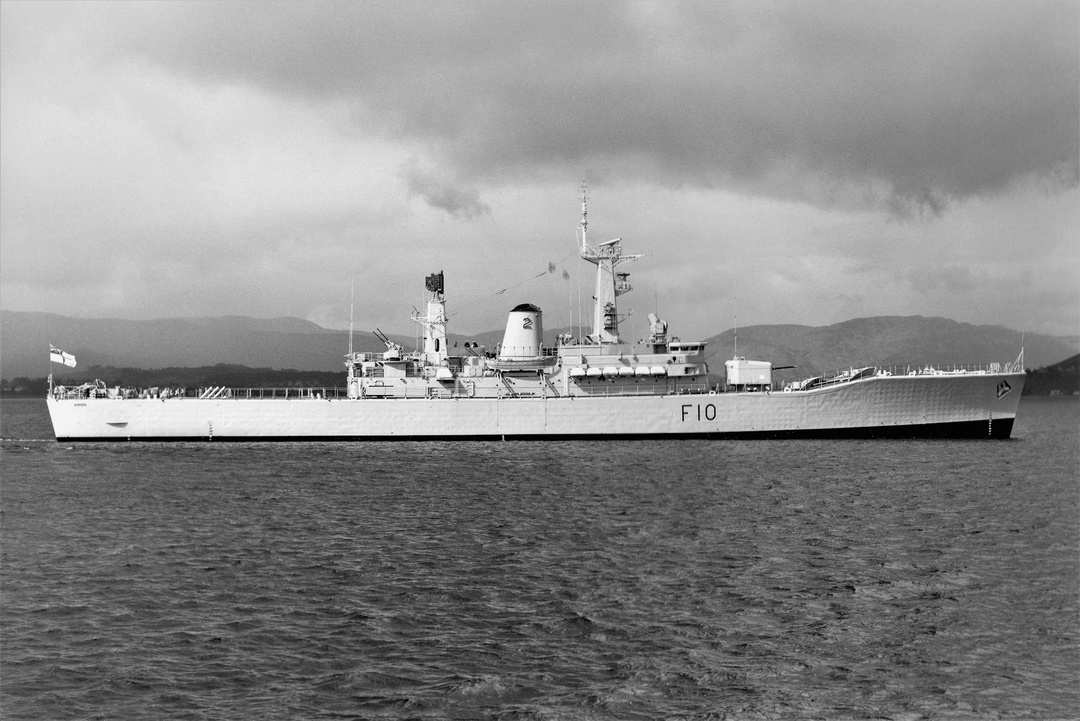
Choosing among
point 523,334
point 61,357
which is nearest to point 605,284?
point 523,334

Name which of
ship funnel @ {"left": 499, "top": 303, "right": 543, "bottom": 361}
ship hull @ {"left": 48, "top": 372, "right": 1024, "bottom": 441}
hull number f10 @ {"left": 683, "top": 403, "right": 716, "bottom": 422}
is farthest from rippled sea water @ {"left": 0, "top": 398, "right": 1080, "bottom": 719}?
ship funnel @ {"left": 499, "top": 303, "right": 543, "bottom": 361}

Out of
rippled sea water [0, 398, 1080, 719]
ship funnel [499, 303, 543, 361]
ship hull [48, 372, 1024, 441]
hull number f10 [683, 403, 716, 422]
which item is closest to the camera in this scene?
rippled sea water [0, 398, 1080, 719]

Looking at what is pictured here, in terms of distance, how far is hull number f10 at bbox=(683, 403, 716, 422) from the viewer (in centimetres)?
4375

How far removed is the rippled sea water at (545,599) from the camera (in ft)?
36.0

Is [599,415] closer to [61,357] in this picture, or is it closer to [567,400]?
[567,400]

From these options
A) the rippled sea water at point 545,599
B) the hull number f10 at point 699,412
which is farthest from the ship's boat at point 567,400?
the rippled sea water at point 545,599

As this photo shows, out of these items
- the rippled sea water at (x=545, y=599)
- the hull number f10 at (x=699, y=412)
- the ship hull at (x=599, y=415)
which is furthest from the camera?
the hull number f10 at (x=699, y=412)

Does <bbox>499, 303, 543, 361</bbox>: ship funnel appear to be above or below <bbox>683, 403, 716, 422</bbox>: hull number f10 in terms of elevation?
above

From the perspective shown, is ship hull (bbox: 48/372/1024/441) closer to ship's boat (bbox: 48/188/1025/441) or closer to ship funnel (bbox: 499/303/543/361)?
ship's boat (bbox: 48/188/1025/441)

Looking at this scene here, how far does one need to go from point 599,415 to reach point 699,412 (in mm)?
5225

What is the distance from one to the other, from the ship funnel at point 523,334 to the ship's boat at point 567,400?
7cm

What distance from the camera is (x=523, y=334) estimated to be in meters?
48.2

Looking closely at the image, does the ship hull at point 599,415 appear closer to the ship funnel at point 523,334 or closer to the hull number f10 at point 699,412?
the hull number f10 at point 699,412

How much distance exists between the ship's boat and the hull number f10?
5 cm
